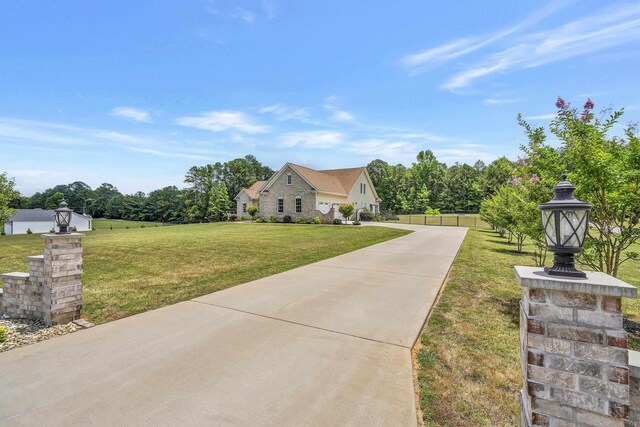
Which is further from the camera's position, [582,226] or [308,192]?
[308,192]

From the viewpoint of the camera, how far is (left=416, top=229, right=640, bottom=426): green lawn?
2.31m

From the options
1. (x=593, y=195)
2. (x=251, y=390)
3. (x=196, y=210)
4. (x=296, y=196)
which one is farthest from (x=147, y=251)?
(x=196, y=210)

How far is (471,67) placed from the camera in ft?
32.4

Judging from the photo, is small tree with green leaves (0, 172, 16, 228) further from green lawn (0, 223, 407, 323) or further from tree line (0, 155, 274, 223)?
tree line (0, 155, 274, 223)

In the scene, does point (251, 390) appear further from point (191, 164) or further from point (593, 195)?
point (191, 164)

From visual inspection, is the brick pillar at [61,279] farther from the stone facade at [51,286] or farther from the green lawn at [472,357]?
the green lawn at [472,357]

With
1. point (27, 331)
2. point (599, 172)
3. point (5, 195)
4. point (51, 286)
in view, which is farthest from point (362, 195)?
point (27, 331)

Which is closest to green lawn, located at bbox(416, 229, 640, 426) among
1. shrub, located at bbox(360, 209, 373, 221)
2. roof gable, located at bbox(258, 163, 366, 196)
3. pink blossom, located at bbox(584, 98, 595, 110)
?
pink blossom, located at bbox(584, 98, 595, 110)

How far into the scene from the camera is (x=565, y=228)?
1.97 m

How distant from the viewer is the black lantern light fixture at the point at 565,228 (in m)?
1.88

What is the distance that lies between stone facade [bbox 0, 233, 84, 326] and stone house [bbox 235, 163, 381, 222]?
22733mm

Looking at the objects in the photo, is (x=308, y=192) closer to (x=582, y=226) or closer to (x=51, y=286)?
(x=51, y=286)

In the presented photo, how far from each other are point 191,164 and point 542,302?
181ft

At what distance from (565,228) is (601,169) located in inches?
107
